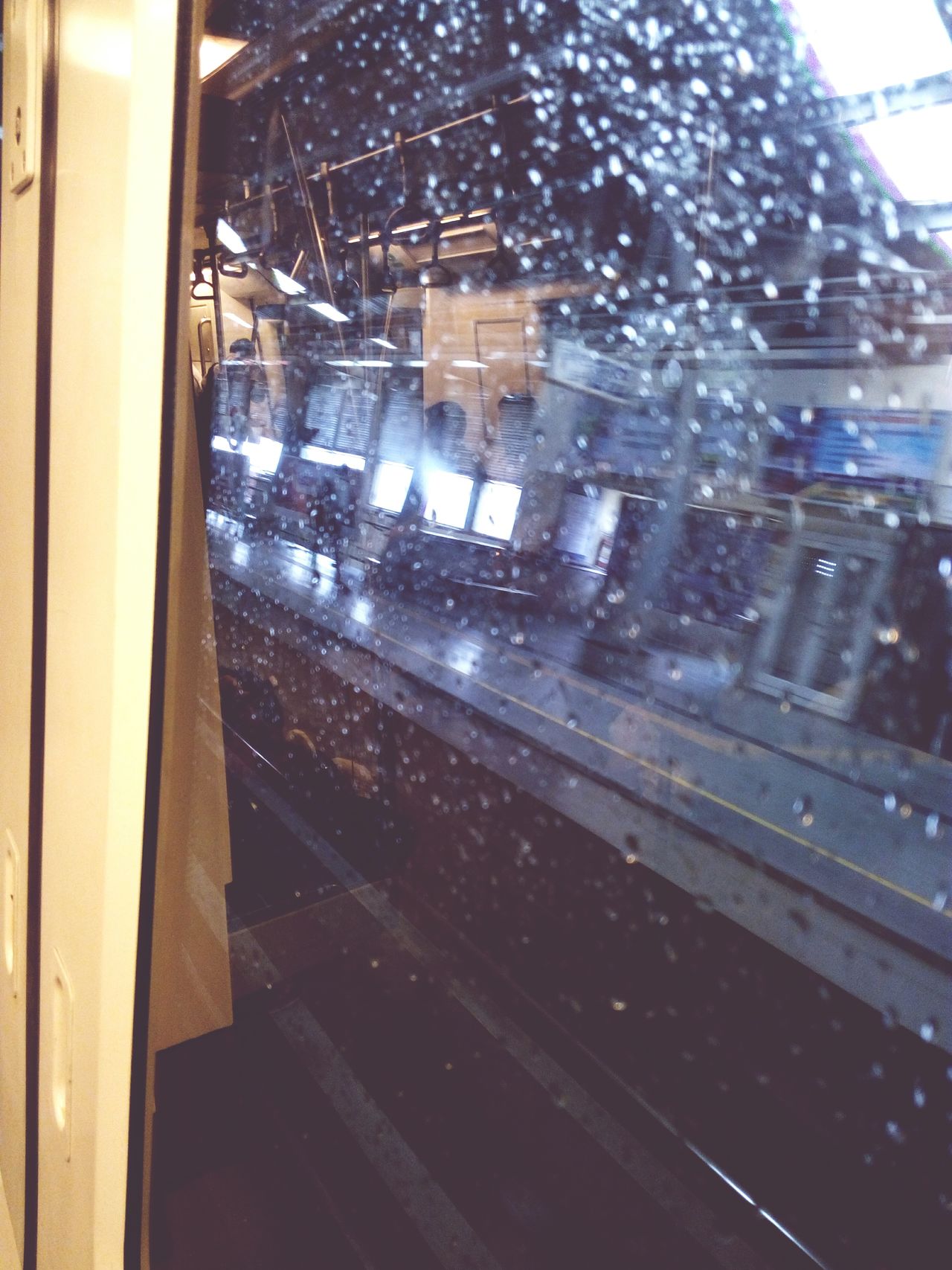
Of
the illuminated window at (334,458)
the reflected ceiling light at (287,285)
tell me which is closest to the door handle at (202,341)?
the reflected ceiling light at (287,285)

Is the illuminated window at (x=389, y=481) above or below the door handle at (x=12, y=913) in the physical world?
above

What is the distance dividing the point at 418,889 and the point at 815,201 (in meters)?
2.15

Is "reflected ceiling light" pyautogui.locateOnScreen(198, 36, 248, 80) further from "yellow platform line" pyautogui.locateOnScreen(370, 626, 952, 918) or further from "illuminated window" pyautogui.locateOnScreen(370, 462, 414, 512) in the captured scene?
"yellow platform line" pyautogui.locateOnScreen(370, 626, 952, 918)

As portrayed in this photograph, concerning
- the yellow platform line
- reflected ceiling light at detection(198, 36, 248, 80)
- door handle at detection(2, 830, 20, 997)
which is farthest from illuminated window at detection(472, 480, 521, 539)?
door handle at detection(2, 830, 20, 997)

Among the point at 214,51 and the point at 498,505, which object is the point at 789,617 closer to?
the point at 498,505

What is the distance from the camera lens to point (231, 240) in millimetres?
1440

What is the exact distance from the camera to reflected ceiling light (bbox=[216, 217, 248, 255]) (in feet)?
4.13

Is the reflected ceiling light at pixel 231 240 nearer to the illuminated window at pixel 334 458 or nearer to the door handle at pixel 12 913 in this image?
the illuminated window at pixel 334 458

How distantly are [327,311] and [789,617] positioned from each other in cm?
190

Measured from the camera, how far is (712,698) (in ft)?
13.5

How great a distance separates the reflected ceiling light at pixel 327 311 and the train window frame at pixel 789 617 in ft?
5.12

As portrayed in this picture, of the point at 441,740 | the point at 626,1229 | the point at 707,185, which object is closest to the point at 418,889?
the point at 626,1229

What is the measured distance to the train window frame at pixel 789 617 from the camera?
2537mm

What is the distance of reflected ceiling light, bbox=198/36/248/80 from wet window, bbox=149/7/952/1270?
0.03m
